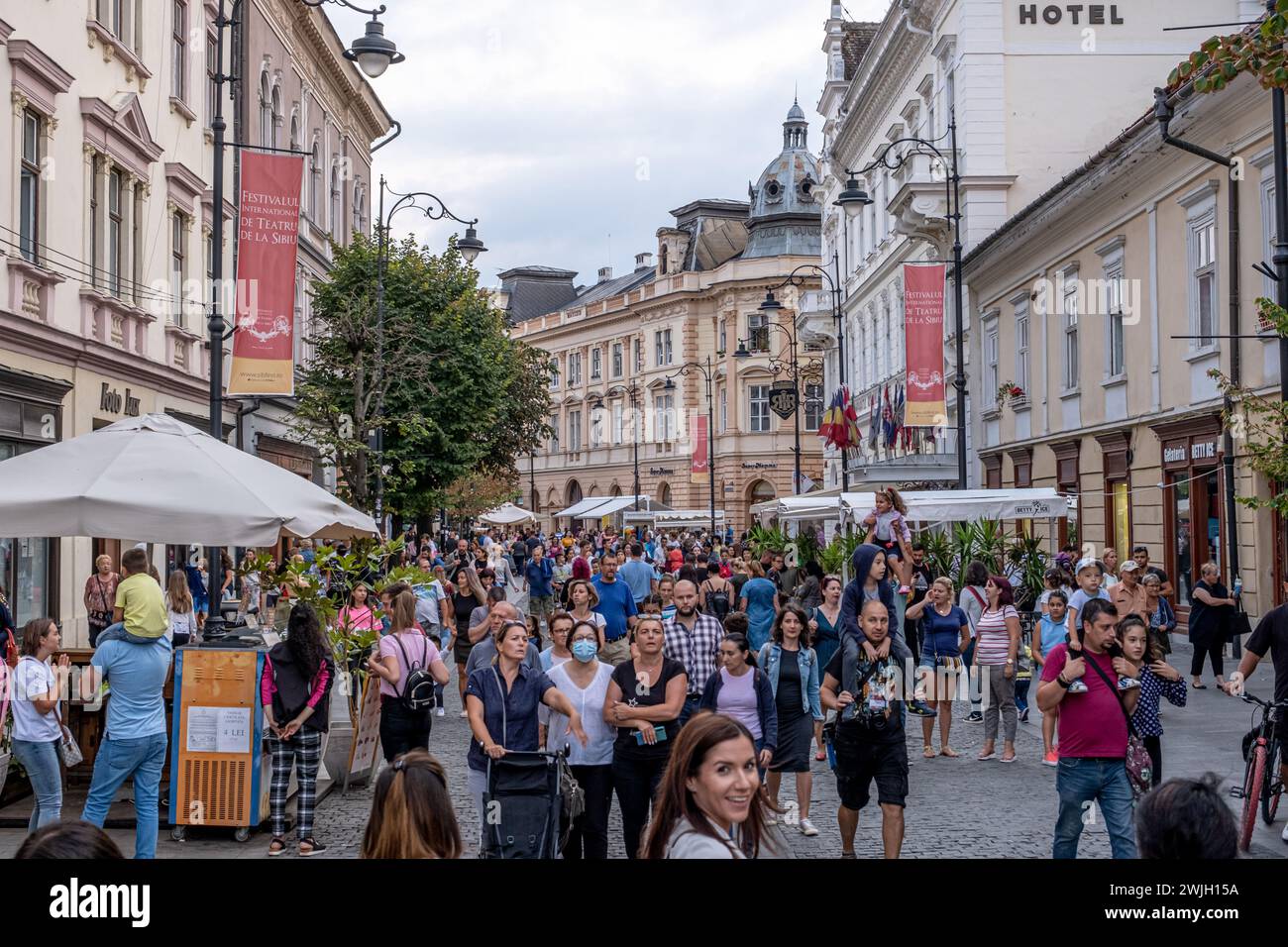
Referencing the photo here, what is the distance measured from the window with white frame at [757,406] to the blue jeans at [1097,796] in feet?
230

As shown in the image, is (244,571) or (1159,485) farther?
(1159,485)

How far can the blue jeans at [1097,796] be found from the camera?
7.73 metres

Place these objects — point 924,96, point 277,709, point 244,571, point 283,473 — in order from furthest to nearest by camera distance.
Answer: point 924,96 → point 244,571 → point 283,473 → point 277,709

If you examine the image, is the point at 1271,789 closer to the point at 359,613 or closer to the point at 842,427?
the point at 359,613

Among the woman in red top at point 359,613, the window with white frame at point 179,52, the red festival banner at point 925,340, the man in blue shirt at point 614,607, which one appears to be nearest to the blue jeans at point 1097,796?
the woman in red top at point 359,613

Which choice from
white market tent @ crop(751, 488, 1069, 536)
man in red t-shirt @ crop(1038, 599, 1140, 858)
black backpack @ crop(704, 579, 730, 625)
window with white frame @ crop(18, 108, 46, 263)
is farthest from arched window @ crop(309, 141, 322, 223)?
man in red t-shirt @ crop(1038, 599, 1140, 858)

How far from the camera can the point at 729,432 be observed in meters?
77.8

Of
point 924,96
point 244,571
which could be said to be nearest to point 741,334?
point 924,96

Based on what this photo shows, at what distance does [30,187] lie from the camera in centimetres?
2012

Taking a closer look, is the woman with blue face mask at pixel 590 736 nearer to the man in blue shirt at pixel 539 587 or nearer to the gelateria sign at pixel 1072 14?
the man in blue shirt at pixel 539 587

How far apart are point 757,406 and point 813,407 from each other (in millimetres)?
4404

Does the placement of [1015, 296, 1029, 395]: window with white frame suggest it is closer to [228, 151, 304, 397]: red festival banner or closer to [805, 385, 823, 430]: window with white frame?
[228, 151, 304, 397]: red festival banner
